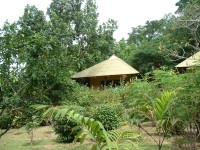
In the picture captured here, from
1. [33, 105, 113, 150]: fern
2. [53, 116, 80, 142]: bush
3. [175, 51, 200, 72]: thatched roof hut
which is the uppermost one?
[175, 51, 200, 72]: thatched roof hut

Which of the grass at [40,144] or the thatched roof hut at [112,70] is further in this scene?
the thatched roof hut at [112,70]

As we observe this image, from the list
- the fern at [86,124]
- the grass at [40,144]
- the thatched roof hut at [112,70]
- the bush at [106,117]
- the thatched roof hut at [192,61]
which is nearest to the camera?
the fern at [86,124]

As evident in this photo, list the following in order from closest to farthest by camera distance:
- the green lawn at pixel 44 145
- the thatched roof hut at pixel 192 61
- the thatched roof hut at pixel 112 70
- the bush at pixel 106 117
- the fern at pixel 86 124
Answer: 1. the fern at pixel 86 124
2. the thatched roof hut at pixel 192 61
3. the green lawn at pixel 44 145
4. the bush at pixel 106 117
5. the thatched roof hut at pixel 112 70

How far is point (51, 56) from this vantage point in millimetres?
4910

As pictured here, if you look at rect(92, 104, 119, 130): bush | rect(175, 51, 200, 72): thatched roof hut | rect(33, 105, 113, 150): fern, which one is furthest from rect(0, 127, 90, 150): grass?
rect(33, 105, 113, 150): fern

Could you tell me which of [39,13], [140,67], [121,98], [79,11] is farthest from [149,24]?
[121,98]

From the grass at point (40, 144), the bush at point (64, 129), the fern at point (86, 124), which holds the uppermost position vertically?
the fern at point (86, 124)

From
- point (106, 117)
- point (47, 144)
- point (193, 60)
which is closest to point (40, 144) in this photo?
point (47, 144)

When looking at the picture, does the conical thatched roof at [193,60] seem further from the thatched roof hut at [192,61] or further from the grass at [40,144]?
the grass at [40,144]

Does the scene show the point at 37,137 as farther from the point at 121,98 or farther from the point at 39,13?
the point at 39,13

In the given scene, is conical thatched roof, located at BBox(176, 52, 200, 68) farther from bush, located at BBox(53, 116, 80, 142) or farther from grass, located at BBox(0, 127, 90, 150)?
bush, located at BBox(53, 116, 80, 142)

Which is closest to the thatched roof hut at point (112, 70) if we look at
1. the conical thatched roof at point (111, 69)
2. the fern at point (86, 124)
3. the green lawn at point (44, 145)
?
the conical thatched roof at point (111, 69)

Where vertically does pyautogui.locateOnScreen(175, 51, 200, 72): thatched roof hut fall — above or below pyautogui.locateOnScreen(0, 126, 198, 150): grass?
above

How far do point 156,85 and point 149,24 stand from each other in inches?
1386
